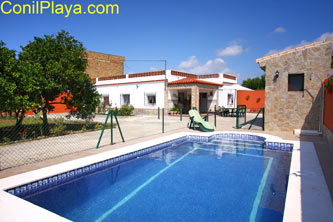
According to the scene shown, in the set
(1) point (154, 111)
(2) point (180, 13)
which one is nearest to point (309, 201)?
(2) point (180, 13)

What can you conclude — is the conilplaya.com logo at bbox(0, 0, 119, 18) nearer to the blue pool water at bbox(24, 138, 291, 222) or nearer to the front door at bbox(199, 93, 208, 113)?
the blue pool water at bbox(24, 138, 291, 222)

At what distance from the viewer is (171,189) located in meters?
4.74

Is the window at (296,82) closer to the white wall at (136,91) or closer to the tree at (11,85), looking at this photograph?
the tree at (11,85)

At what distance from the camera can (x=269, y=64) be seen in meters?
10.7

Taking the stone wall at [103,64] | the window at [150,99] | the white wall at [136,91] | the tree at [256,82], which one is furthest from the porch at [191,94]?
the tree at [256,82]

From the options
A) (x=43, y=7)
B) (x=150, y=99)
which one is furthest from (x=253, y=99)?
(x=43, y=7)

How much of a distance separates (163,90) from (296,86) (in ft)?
41.2

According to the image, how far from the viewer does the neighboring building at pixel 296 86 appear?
31.8ft

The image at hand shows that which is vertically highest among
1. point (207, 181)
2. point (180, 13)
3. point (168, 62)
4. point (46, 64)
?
point (180, 13)

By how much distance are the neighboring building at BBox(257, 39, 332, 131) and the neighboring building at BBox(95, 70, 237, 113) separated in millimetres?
9125

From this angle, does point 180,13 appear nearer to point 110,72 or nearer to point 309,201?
point 309,201

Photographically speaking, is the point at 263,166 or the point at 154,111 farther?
the point at 154,111

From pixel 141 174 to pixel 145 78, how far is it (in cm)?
1756

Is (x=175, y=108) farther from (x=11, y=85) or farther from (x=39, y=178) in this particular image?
(x=39, y=178)
